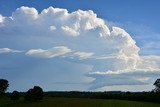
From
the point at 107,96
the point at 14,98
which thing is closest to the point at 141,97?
the point at 107,96

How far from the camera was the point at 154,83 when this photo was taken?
17425cm

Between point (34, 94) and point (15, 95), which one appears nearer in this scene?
point (34, 94)

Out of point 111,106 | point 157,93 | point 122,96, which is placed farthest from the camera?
point 122,96

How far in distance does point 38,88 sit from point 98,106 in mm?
52053

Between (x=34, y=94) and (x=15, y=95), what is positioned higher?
(x=15, y=95)

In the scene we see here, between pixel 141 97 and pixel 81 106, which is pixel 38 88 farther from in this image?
pixel 81 106

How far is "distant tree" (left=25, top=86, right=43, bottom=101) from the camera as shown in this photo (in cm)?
15088

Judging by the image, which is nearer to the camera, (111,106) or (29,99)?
(111,106)

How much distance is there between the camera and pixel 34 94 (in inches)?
6053

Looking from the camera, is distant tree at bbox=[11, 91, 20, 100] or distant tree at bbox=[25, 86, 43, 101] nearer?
distant tree at bbox=[25, 86, 43, 101]

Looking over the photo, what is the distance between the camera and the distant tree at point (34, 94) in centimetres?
15088

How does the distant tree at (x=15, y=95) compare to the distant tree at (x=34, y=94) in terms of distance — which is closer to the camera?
the distant tree at (x=34, y=94)

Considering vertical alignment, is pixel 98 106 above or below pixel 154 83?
below

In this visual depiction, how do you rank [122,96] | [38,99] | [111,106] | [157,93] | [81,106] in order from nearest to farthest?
1. [81,106]
2. [111,106]
3. [38,99]
4. [157,93]
5. [122,96]
